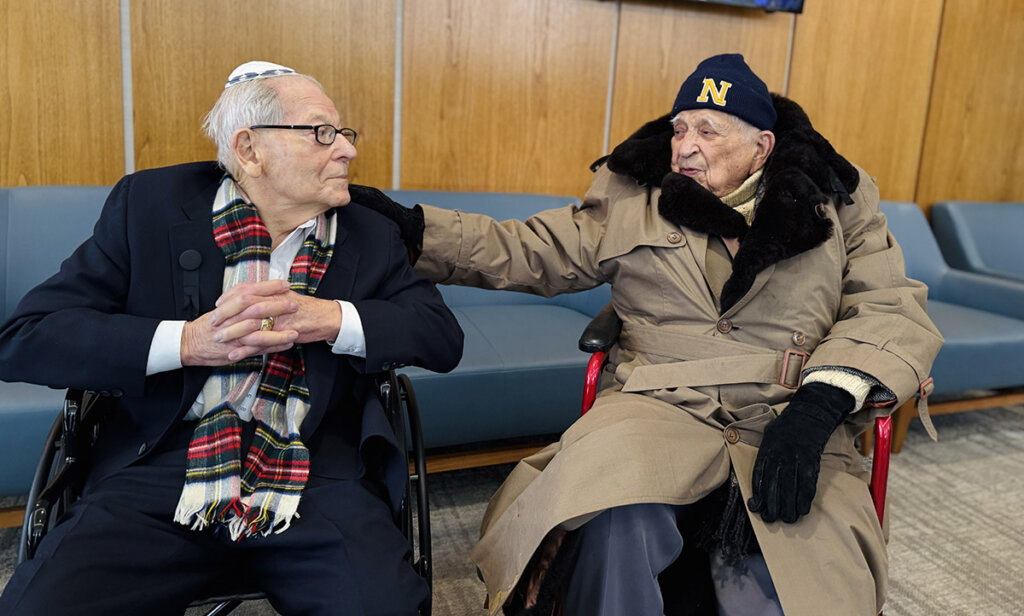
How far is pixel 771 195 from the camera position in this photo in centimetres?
162

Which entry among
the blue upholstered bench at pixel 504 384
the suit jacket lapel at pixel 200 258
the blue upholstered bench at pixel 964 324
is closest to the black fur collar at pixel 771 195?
the blue upholstered bench at pixel 504 384

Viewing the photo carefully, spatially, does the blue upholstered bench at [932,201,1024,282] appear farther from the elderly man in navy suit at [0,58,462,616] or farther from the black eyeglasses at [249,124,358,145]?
the black eyeglasses at [249,124,358,145]

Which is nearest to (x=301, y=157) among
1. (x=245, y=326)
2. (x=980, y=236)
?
(x=245, y=326)

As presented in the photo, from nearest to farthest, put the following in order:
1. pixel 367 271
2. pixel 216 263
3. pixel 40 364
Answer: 1. pixel 40 364
2. pixel 216 263
3. pixel 367 271

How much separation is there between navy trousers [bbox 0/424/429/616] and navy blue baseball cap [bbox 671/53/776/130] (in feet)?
3.75

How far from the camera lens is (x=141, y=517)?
122 centimetres

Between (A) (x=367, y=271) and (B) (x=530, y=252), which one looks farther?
(B) (x=530, y=252)

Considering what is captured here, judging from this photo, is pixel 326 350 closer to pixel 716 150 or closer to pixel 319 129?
pixel 319 129

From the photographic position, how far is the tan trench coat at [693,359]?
133 centimetres

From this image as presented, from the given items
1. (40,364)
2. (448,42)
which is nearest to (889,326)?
(40,364)

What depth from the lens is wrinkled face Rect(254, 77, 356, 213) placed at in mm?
1418

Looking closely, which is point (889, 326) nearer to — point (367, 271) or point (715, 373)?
point (715, 373)

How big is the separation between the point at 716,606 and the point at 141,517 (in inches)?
41.0

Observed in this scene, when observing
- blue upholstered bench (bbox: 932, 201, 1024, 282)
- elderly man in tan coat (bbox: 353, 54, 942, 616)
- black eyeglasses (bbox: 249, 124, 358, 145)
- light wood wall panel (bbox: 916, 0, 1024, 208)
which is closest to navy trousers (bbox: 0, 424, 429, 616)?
elderly man in tan coat (bbox: 353, 54, 942, 616)
